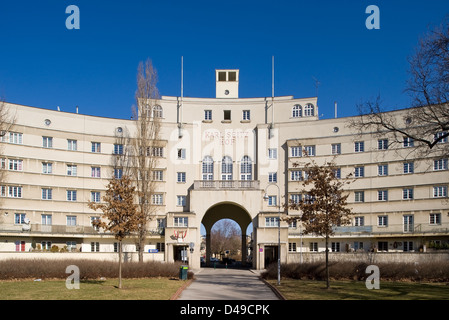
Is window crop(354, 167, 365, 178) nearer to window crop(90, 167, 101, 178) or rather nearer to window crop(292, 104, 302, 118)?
window crop(292, 104, 302, 118)

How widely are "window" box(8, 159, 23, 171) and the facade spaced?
0.12 meters

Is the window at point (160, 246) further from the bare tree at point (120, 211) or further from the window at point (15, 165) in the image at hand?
the bare tree at point (120, 211)

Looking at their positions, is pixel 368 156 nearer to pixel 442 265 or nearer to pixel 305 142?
pixel 305 142

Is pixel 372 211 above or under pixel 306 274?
above

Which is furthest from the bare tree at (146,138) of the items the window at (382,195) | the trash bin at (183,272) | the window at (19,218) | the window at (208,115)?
the window at (382,195)

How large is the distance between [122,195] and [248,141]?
3779cm

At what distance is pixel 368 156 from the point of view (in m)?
63.2

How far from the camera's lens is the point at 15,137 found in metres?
60.2

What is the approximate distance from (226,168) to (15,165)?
2662 centimetres

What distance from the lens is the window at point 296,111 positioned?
229 feet

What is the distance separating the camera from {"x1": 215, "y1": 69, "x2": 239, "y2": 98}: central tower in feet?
241

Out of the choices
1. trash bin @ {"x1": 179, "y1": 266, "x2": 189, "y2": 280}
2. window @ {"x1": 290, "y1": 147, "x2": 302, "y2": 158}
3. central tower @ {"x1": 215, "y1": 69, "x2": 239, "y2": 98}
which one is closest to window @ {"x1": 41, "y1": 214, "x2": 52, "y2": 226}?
trash bin @ {"x1": 179, "y1": 266, "x2": 189, "y2": 280}

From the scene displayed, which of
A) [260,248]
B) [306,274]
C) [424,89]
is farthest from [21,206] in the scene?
[424,89]
